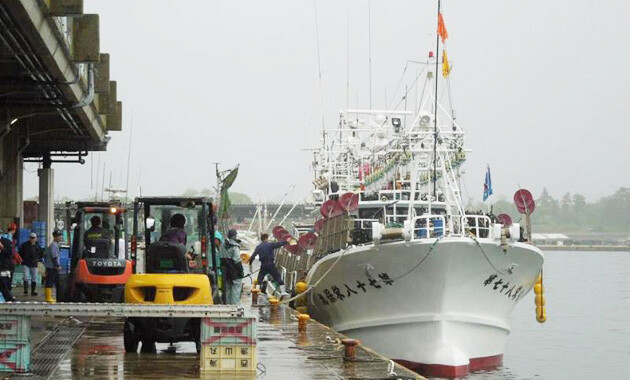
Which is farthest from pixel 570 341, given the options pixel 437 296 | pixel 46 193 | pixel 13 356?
pixel 13 356

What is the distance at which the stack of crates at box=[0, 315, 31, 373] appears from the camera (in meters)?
14.2

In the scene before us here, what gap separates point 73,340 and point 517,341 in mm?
26311

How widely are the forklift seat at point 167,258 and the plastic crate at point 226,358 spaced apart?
1.63 meters

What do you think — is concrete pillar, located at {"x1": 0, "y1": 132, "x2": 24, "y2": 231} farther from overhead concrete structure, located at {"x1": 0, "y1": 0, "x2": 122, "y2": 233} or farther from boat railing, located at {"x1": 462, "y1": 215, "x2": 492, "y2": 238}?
boat railing, located at {"x1": 462, "y1": 215, "x2": 492, "y2": 238}

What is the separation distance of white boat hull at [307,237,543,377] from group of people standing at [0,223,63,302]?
659cm

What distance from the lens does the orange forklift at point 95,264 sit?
2081 cm

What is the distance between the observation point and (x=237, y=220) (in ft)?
595

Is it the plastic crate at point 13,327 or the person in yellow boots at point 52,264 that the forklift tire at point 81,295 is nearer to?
the plastic crate at point 13,327

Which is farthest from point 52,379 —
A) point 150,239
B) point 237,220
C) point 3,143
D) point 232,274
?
point 237,220

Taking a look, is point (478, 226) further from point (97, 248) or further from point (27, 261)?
point (27, 261)

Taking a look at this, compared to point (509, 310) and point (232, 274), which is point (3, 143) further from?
point (509, 310)

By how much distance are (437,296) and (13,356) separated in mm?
12217

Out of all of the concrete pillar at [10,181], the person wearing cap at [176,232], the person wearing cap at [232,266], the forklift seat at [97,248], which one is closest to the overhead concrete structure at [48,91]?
the concrete pillar at [10,181]

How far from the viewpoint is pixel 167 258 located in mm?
16344
